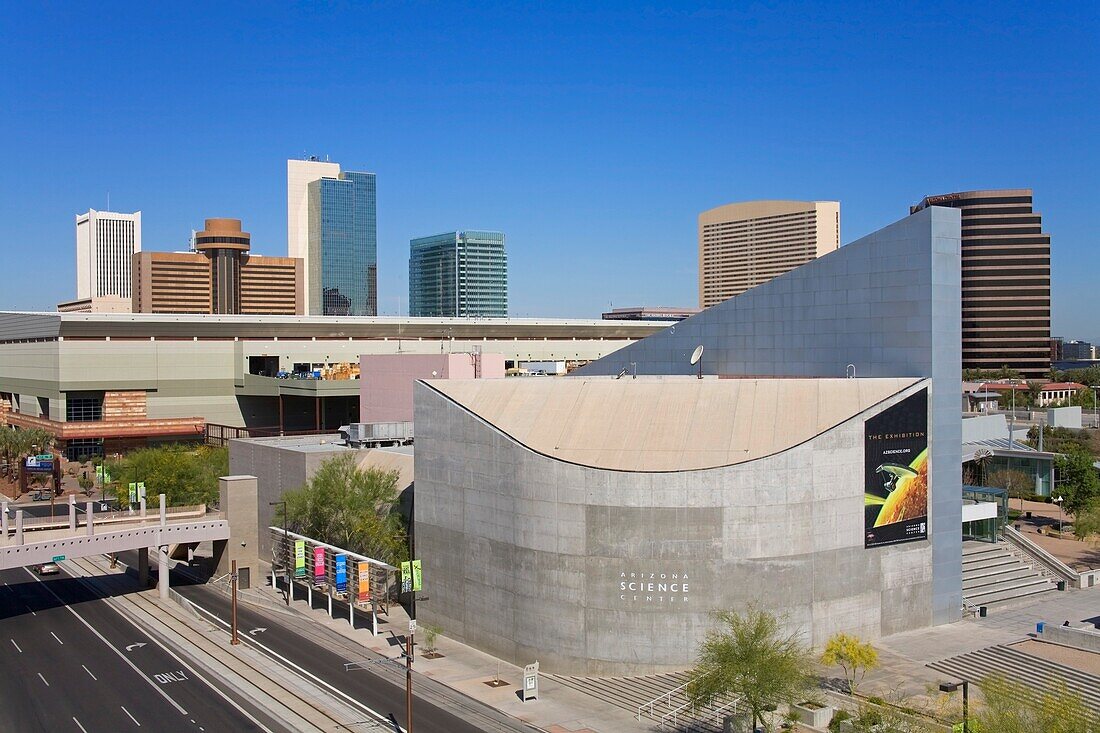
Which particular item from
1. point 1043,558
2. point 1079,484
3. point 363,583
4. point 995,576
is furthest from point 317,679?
point 1079,484

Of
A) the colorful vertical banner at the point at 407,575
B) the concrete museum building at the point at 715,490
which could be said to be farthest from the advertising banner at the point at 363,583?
the concrete museum building at the point at 715,490

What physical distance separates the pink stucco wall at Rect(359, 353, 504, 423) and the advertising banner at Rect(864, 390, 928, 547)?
4253 cm

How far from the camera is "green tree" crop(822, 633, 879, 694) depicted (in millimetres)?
44188

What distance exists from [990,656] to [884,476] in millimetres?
10047

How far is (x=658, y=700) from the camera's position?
4478 cm

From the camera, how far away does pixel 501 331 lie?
146 metres

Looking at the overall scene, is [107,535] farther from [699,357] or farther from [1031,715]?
[1031,715]

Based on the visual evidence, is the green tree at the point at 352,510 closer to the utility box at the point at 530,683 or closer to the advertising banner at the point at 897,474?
the utility box at the point at 530,683

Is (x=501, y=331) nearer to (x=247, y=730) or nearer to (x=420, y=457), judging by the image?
(x=420, y=457)

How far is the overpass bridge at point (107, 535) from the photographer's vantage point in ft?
195

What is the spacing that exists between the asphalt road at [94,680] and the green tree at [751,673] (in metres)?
18.3

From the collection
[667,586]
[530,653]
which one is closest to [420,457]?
[530,653]

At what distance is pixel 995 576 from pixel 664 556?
89.8 feet

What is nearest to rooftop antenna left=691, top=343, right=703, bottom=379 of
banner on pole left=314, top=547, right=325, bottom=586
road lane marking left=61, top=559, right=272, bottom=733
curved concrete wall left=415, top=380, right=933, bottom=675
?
curved concrete wall left=415, top=380, right=933, bottom=675
